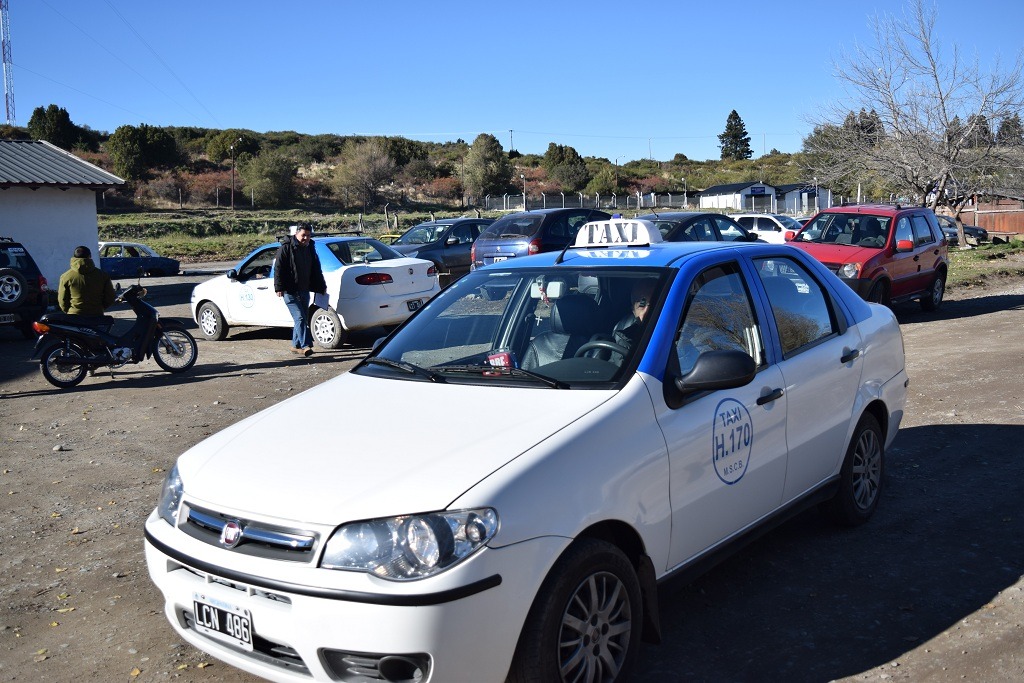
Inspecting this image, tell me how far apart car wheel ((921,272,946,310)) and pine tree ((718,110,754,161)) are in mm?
129998

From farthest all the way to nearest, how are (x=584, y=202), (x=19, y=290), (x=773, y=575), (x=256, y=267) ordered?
(x=584, y=202) < (x=19, y=290) < (x=256, y=267) < (x=773, y=575)

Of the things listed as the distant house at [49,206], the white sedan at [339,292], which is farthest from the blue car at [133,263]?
the white sedan at [339,292]

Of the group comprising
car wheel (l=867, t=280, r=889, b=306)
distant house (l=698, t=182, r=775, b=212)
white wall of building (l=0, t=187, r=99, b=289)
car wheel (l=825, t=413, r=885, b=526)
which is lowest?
car wheel (l=825, t=413, r=885, b=526)

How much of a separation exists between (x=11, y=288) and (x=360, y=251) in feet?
20.9

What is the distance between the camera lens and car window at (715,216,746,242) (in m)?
16.3

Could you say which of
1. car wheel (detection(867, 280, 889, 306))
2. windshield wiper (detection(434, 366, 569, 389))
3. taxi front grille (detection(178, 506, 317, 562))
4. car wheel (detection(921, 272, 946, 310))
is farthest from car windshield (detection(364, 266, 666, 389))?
car wheel (detection(921, 272, 946, 310))

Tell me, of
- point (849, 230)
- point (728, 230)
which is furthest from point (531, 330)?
point (728, 230)

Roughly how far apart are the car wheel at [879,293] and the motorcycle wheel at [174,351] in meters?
9.84

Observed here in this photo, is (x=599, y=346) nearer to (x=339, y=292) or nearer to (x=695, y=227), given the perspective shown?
(x=339, y=292)

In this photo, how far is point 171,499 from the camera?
3766 mm

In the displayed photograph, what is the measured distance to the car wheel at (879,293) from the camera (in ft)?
47.4

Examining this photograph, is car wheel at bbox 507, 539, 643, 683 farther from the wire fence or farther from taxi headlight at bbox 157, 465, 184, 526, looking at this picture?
the wire fence

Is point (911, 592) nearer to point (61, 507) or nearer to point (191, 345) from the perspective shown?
point (61, 507)

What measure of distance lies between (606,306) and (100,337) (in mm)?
9192
